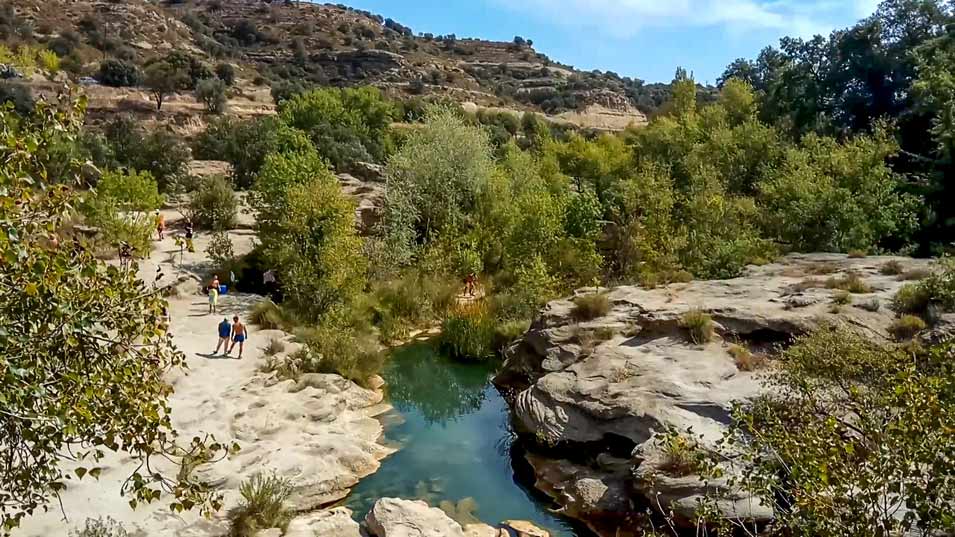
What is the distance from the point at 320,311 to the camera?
81.0 feet

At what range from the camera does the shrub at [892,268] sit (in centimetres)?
1975

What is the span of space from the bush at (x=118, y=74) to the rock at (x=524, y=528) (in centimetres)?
6063

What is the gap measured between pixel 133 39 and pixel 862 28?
6878 cm

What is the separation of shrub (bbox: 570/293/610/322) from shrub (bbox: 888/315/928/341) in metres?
7.65

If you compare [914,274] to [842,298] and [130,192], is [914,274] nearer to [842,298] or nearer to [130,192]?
[842,298]

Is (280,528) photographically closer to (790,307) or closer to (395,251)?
(790,307)

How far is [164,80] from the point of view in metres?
61.0

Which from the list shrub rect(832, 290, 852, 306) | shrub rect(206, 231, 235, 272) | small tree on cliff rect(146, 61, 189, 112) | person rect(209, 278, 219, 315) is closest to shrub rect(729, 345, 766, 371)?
shrub rect(832, 290, 852, 306)

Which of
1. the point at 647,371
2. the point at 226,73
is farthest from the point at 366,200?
the point at 226,73

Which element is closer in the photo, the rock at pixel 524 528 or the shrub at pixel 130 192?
the rock at pixel 524 528

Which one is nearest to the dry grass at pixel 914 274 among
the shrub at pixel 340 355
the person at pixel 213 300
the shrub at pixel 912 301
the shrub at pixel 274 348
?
the shrub at pixel 912 301

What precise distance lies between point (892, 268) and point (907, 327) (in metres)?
5.08

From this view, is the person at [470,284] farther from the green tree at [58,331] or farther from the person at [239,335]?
the green tree at [58,331]

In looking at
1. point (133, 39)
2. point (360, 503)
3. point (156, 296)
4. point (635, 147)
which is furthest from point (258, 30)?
point (156, 296)
